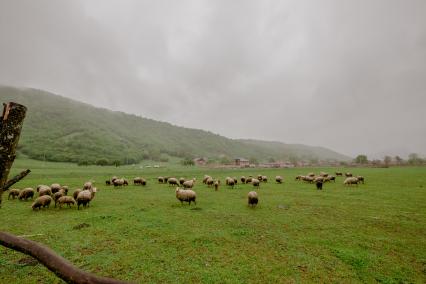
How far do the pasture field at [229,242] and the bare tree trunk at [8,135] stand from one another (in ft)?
21.8

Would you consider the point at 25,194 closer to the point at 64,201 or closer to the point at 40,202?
the point at 40,202

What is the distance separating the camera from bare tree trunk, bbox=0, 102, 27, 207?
3.05 meters

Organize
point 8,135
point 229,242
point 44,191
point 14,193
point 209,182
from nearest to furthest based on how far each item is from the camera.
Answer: point 8,135 → point 229,242 → point 44,191 → point 14,193 → point 209,182

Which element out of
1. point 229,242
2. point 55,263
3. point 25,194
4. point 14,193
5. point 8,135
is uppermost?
point 8,135

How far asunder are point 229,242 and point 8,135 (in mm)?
10337

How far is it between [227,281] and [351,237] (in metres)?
8.08

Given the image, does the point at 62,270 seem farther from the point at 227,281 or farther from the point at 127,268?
the point at 127,268

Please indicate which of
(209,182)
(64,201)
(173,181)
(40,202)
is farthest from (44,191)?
(209,182)

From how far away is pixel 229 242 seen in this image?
11.4m

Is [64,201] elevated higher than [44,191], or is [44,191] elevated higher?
[44,191]

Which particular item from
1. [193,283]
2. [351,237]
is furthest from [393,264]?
[193,283]

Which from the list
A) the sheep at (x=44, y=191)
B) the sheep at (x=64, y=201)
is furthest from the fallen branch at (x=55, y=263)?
the sheep at (x=44, y=191)

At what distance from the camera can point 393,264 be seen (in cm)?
934

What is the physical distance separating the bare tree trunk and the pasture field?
21.8 feet
